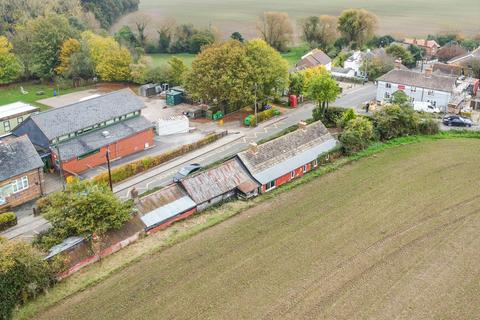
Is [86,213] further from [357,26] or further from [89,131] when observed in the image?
[357,26]

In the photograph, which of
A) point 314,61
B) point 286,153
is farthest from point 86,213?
point 314,61

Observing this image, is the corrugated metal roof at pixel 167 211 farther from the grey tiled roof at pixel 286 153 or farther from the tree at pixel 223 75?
the tree at pixel 223 75

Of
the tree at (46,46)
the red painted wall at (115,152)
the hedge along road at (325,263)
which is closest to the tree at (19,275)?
the hedge along road at (325,263)

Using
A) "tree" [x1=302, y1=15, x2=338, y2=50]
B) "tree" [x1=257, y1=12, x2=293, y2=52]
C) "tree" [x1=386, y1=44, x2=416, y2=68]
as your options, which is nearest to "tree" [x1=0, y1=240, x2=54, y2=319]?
"tree" [x1=386, y1=44, x2=416, y2=68]

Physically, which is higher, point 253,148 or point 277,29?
point 277,29

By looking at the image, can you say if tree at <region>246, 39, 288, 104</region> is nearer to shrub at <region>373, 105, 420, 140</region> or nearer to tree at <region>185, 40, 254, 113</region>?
tree at <region>185, 40, 254, 113</region>

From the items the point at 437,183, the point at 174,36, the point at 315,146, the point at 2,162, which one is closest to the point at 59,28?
the point at 174,36

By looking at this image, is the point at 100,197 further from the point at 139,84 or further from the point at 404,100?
the point at 139,84
